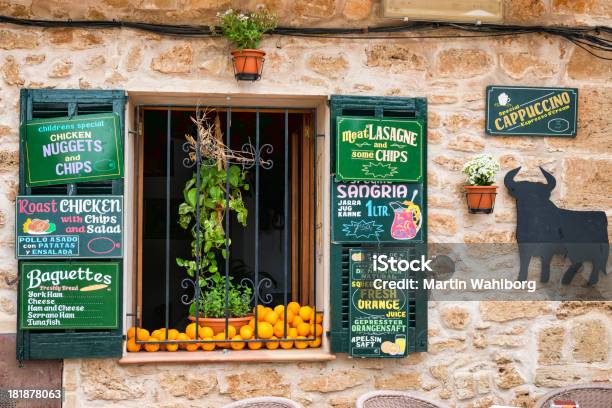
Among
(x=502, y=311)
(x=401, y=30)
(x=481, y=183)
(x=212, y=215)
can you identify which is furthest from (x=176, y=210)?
(x=502, y=311)

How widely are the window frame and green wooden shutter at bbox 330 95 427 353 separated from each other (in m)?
0.08

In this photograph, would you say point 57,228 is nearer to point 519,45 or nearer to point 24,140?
point 24,140

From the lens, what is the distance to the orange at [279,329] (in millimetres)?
5613

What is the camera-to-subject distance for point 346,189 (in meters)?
5.46

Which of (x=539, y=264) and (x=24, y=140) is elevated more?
(x=24, y=140)

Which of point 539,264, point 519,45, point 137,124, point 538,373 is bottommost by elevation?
point 538,373

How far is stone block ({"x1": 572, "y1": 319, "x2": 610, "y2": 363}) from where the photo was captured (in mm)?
5676

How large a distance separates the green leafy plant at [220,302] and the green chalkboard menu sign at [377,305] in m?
0.76

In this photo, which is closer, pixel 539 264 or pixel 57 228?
pixel 57 228

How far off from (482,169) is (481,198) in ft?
0.65

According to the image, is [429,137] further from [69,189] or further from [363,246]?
[69,189]

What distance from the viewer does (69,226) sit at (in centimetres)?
526

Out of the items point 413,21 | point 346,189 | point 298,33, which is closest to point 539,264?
point 346,189

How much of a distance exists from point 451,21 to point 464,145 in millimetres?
828
